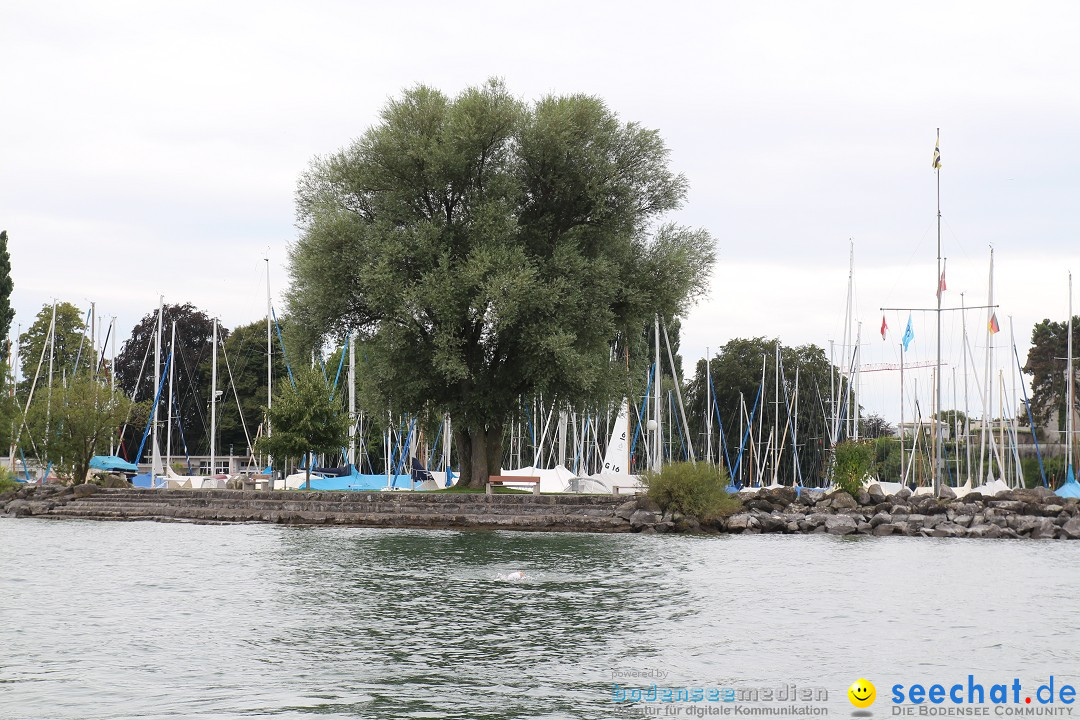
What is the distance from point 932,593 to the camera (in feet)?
74.0

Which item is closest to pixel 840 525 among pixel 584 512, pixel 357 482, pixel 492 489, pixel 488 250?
pixel 584 512

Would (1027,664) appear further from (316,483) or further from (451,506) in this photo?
(316,483)

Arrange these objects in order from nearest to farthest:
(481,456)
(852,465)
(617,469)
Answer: (481,456), (852,465), (617,469)

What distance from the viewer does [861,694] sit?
12422mm

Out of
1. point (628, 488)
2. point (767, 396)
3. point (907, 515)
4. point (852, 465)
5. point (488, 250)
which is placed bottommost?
point (907, 515)

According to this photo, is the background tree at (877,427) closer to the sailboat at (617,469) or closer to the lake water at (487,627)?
the sailboat at (617,469)

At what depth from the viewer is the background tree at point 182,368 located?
281ft

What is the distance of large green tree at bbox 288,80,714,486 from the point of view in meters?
39.7

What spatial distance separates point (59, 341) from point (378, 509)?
56808 mm

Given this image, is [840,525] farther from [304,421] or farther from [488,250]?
[304,421]

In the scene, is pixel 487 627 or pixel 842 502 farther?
pixel 842 502

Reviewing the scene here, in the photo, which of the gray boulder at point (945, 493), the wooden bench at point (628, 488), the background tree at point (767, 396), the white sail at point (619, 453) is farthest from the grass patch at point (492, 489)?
→ the background tree at point (767, 396)

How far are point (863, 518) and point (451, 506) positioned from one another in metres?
15.2

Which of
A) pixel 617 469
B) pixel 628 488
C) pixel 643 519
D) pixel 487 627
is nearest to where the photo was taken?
pixel 487 627
